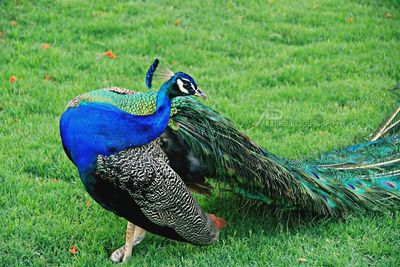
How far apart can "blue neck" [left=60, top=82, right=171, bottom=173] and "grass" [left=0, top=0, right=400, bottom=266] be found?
0.76 m

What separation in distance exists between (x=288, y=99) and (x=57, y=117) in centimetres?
198

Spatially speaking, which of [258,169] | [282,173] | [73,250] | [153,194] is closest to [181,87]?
[153,194]

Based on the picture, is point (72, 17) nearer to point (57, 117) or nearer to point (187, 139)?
point (57, 117)

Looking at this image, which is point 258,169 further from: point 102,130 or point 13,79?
point 13,79

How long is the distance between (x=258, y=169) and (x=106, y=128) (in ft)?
3.32

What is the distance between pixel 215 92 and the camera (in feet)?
20.7

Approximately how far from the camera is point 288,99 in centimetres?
628

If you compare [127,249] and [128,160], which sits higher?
[128,160]

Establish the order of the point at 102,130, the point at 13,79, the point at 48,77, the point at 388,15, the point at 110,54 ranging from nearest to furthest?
the point at 102,130 < the point at 13,79 < the point at 48,77 < the point at 110,54 < the point at 388,15

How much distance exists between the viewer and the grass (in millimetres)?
4203

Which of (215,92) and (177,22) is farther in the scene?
(177,22)

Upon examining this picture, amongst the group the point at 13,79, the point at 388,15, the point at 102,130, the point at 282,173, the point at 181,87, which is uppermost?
the point at 181,87

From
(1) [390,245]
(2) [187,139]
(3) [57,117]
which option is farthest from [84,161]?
(3) [57,117]

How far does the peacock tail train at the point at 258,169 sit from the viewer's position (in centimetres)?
403
